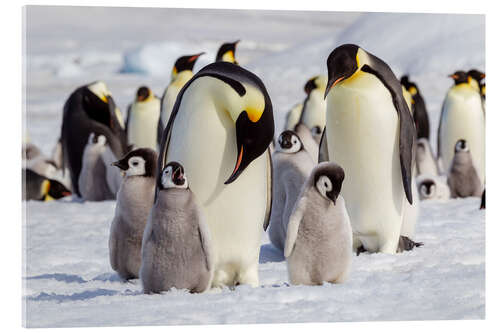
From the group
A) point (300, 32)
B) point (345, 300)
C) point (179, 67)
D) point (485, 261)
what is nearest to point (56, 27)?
point (300, 32)

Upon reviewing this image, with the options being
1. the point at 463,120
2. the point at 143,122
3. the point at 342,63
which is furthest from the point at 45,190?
the point at 342,63

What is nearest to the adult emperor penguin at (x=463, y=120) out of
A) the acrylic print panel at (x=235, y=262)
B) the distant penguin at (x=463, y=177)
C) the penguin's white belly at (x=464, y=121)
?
the penguin's white belly at (x=464, y=121)

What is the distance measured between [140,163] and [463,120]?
528 centimetres

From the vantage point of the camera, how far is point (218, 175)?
3.07m

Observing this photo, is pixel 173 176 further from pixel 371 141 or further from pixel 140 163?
pixel 371 141

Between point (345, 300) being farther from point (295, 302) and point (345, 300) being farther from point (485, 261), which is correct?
point (485, 261)

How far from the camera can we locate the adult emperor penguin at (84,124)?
7.18 meters

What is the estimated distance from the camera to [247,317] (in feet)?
9.26

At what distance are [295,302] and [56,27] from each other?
1.74 meters

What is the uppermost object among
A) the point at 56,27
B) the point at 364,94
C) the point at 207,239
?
the point at 56,27

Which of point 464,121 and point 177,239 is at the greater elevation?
point 464,121

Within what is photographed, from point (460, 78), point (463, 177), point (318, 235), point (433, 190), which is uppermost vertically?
point (460, 78)

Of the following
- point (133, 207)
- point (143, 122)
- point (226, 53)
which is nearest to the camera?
point (133, 207)

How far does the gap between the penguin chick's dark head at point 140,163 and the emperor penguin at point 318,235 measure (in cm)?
66
